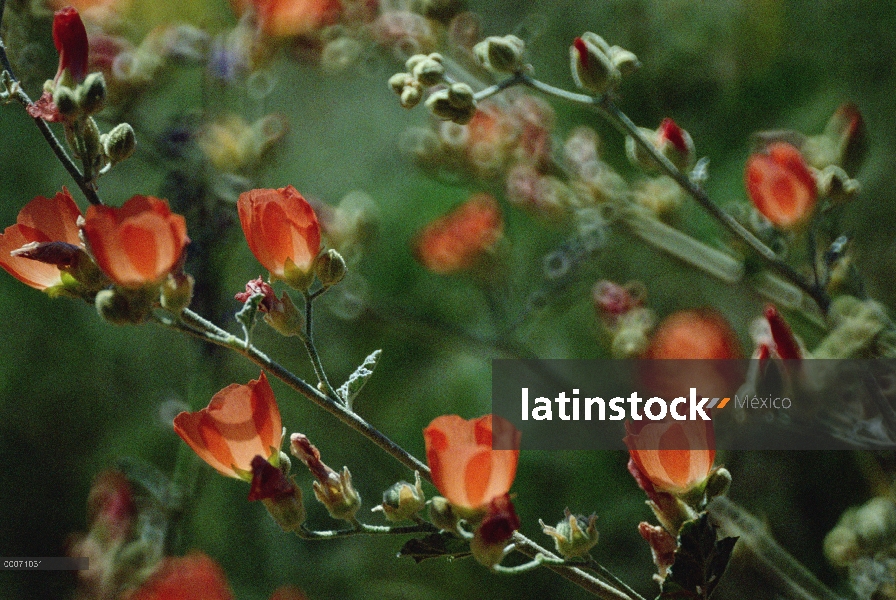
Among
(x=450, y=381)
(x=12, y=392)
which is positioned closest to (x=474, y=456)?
(x=450, y=381)

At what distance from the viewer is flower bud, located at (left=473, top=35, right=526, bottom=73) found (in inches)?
21.5

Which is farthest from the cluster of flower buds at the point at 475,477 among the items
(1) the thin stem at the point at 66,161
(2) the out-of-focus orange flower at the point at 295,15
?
(2) the out-of-focus orange flower at the point at 295,15

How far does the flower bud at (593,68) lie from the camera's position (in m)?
0.52

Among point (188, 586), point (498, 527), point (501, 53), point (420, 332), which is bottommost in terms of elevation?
point (420, 332)

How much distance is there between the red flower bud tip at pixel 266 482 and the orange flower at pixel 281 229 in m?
0.11

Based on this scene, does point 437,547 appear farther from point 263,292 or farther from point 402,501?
point 263,292

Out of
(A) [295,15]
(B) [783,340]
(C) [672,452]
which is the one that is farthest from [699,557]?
(A) [295,15]

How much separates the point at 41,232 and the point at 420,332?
48 centimetres

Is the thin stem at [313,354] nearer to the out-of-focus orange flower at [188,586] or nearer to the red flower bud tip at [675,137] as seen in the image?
the out-of-focus orange flower at [188,586]

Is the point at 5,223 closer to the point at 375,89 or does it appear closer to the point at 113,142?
the point at 375,89

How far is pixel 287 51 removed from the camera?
95cm

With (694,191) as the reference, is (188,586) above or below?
below

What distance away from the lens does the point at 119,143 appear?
461 mm

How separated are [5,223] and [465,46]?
2.11 feet
